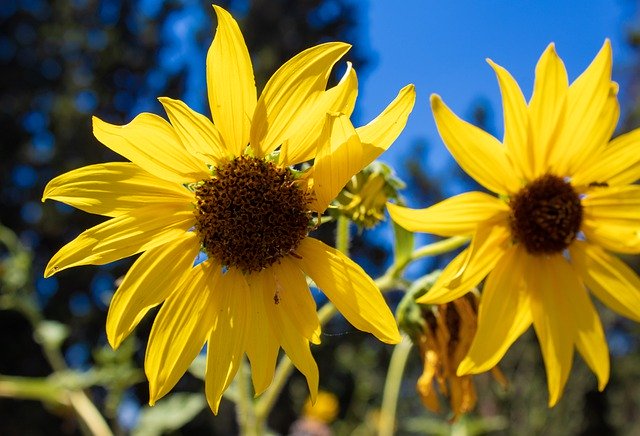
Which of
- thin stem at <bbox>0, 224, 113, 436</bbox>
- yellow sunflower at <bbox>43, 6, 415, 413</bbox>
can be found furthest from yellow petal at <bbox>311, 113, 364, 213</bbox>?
thin stem at <bbox>0, 224, 113, 436</bbox>

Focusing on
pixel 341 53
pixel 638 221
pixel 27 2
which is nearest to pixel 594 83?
pixel 638 221

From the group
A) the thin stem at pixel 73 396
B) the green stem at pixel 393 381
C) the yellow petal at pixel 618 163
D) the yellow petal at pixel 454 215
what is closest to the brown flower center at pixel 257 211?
the yellow petal at pixel 454 215

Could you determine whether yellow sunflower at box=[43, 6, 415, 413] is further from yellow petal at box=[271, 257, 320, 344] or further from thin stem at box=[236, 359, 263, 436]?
thin stem at box=[236, 359, 263, 436]

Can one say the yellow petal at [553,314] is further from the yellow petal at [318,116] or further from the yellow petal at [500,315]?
the yellow petal at [318,116]

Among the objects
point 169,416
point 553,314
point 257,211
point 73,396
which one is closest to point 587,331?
point 553,314

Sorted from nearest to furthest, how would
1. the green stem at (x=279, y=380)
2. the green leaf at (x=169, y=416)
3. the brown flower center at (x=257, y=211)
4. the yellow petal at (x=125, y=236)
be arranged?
the yellow petal at (x=125, y=236), the brown flower center at (x=257, y=211), the green stem at (x=279, y=380), the green leaf at (x=169, y=416)

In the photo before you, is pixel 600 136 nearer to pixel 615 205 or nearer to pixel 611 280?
pixel 615 205
